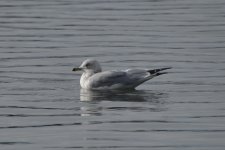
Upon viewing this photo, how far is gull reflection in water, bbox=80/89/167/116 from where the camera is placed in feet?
65.6

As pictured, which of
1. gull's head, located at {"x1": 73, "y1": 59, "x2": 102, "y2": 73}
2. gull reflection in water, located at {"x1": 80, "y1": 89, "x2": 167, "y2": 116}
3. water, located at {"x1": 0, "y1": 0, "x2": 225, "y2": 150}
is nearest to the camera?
water, located at {"x1": 0, "y1": 0, "x2": 225, "y2": 150}

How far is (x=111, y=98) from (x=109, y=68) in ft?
10.6

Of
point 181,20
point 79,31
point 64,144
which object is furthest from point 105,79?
point 181,20

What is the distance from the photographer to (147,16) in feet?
108

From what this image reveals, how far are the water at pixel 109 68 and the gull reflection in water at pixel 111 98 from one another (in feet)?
0.06

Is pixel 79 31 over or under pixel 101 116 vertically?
over

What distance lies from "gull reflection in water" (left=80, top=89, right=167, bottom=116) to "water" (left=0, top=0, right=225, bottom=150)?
2 centimetres

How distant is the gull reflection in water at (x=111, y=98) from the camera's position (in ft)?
65.6

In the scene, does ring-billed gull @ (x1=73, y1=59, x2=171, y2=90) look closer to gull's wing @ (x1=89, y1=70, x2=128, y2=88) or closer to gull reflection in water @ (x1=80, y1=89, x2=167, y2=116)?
gull's wing @ (x1=89, y1=70, x2=128, y2=88)

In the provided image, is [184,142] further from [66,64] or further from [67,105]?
[66,64]


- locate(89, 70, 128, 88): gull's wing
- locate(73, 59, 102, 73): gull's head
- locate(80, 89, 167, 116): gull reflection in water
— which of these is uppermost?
locate(73, 59, 102, 73): gull's head

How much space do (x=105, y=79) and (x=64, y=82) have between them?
1.02 m

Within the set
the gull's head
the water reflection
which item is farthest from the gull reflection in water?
the gull's head

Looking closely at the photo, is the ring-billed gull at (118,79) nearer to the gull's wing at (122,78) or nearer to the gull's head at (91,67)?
the gull's wing at (122,78)
